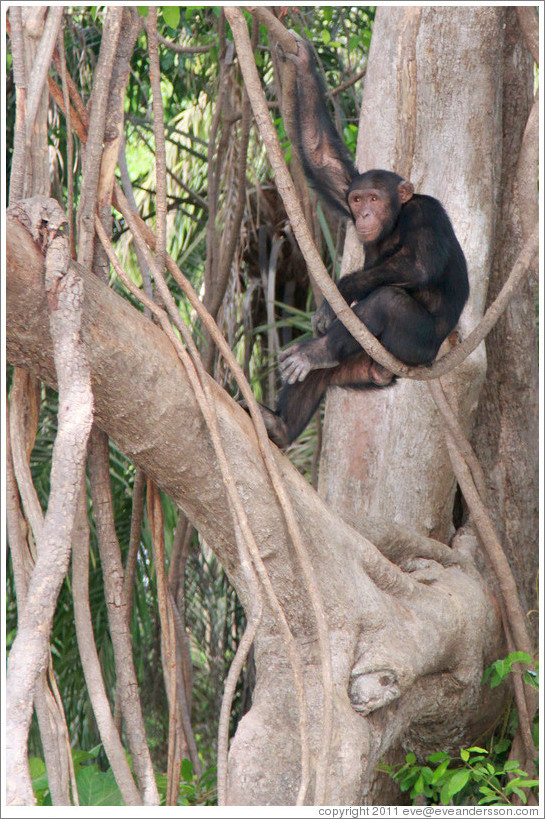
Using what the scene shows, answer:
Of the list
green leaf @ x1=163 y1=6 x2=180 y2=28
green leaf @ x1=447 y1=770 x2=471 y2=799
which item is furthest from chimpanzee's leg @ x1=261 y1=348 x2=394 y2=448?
green leaf @ x1=163 y1=6 x2=180 y2=28

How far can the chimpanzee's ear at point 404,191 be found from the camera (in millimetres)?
3148

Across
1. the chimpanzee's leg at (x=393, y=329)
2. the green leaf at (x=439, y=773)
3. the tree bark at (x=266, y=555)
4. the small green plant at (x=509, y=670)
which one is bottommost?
the green leaf at (x=439, y=773)

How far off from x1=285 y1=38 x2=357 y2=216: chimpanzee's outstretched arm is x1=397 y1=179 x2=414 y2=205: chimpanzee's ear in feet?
0.90

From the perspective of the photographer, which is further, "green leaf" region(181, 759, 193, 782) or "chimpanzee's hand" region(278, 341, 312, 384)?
"green leaf" region(181, 759, 193, 782)

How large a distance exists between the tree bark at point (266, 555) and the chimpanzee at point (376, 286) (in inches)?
19.4

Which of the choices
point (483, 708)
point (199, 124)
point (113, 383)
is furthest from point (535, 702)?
point (199, 124)

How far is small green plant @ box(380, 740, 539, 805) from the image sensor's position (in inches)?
110

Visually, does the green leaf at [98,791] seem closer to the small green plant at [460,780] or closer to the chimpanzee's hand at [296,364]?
the small green plant at [460,780]

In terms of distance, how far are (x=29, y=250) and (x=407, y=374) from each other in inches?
46.1

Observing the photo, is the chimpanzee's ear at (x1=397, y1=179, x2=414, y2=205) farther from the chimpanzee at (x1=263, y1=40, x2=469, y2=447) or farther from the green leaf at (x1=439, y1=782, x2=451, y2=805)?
the green leaf at (x1=439, y1=782, x2=451, y2=805)

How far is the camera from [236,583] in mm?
2588

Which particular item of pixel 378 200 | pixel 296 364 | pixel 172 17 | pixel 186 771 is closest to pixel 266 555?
pixel 296 364

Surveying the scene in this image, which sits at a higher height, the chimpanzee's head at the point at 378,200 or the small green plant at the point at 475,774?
the chimpanzee's head at the point at 378,200

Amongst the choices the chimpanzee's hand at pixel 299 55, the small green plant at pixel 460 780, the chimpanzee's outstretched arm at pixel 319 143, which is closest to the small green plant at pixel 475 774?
the small green plant at pixel 460 780
